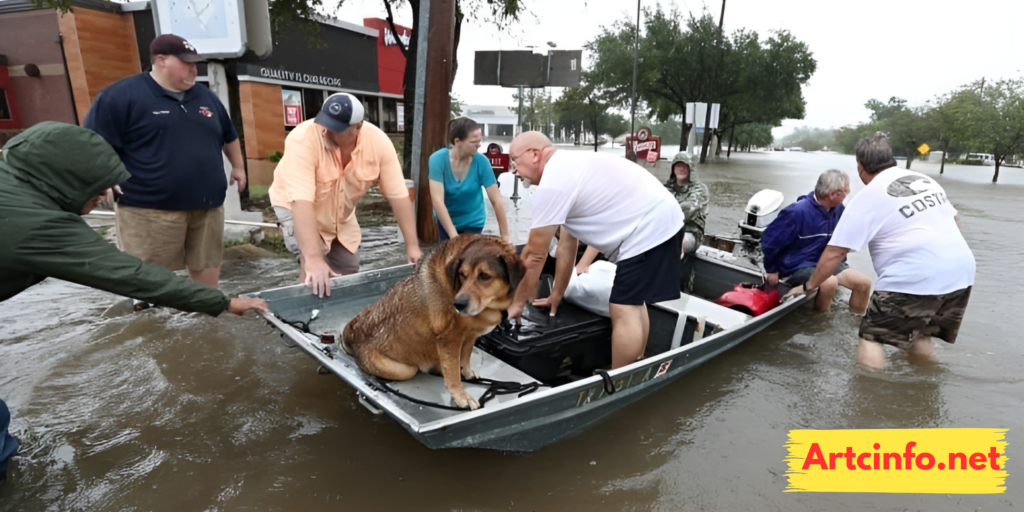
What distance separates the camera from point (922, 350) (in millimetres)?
4633

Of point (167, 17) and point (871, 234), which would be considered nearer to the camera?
point (871, 234)

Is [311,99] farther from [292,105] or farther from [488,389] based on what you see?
[488,389]

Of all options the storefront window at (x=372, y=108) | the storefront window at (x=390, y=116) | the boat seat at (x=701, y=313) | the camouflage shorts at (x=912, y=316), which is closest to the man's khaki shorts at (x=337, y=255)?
the boat seat at (x=701, y=313)

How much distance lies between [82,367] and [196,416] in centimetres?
147

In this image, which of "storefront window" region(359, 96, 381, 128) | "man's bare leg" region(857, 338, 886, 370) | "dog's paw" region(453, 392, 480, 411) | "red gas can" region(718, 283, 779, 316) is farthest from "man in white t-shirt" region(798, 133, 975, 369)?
"storefront window" region(359, 96, 381, 128)

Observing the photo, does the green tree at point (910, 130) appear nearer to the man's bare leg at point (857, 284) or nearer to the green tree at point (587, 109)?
the green tree at point (587, 109)

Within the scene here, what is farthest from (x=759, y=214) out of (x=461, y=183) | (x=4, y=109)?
(x=4, y=109)

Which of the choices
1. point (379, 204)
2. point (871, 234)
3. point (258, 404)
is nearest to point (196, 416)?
point (258, 404)

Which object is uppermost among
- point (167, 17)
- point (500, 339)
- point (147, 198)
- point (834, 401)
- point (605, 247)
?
point (167, 17)

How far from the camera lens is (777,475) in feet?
10.4

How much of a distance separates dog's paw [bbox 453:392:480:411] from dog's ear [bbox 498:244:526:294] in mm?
614

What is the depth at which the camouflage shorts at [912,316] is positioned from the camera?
4.06 meters

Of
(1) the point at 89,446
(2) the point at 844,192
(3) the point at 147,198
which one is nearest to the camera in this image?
(1) the point at 89,446

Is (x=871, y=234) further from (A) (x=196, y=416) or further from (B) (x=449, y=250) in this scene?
(A) (x=196, y=416)
